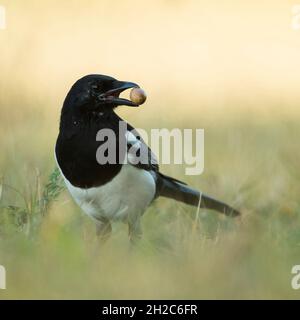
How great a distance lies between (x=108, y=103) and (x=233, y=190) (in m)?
0.92

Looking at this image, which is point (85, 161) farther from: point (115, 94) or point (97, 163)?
Answer: point (115, 94)

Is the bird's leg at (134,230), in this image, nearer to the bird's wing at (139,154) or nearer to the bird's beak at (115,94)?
the bird's wing at (139,154)

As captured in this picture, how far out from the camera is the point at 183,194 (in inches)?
200

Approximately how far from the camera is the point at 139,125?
575 centimetres

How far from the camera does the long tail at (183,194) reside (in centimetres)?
498

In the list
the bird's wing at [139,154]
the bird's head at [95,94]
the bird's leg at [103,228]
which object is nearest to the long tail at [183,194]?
the bird's wing at [139,154]

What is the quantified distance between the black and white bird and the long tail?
219 mm

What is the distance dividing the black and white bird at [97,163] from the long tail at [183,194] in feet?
0.72

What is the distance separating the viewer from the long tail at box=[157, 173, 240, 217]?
4.98m

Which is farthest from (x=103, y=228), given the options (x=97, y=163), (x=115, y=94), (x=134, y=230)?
(x=115, y=94)

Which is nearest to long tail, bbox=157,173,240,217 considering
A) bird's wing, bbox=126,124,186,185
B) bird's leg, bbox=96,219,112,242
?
bird's wing, bbox=126,124,186,185

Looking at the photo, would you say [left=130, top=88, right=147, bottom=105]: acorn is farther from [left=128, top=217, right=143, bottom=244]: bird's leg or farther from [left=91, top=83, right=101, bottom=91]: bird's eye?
[left=128, top=217, right=143, bottom=244]: bird's leg

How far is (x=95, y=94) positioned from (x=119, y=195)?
52 centimetres

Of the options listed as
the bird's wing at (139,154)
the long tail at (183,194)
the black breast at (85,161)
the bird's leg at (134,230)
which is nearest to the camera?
the bird's leg at (134,230)
